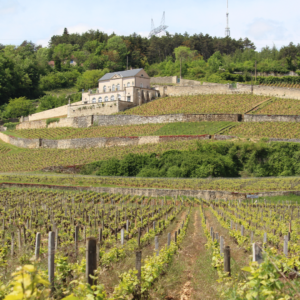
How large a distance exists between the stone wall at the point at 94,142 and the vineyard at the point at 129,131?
1.90m

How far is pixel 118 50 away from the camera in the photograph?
108 meters

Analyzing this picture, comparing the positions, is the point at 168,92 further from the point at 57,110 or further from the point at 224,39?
the point at 224,39

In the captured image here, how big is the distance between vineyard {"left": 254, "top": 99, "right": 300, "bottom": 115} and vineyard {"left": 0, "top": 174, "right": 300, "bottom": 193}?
22155 millimetres

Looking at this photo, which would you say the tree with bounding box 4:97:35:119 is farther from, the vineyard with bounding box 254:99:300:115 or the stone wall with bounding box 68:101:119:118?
the vineyard with bounding box 254:99:300:115

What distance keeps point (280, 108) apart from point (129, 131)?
70.9ft

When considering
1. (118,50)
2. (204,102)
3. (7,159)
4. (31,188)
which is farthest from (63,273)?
(118,50)

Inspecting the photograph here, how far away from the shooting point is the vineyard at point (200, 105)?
57281 mm

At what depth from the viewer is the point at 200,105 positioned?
6075 centimetres

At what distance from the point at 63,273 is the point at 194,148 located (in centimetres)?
3531

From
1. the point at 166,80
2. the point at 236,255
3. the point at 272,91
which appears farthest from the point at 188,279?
the point at 166,80

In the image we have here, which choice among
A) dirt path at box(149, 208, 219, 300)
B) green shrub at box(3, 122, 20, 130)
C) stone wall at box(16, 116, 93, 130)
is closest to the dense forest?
green shrub at box(3, 122, 20, 130)

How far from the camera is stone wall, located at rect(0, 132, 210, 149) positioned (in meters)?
48.1

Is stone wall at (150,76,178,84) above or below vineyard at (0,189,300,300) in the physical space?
above

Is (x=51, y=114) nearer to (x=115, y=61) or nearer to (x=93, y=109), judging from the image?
(x=93, y=109)
